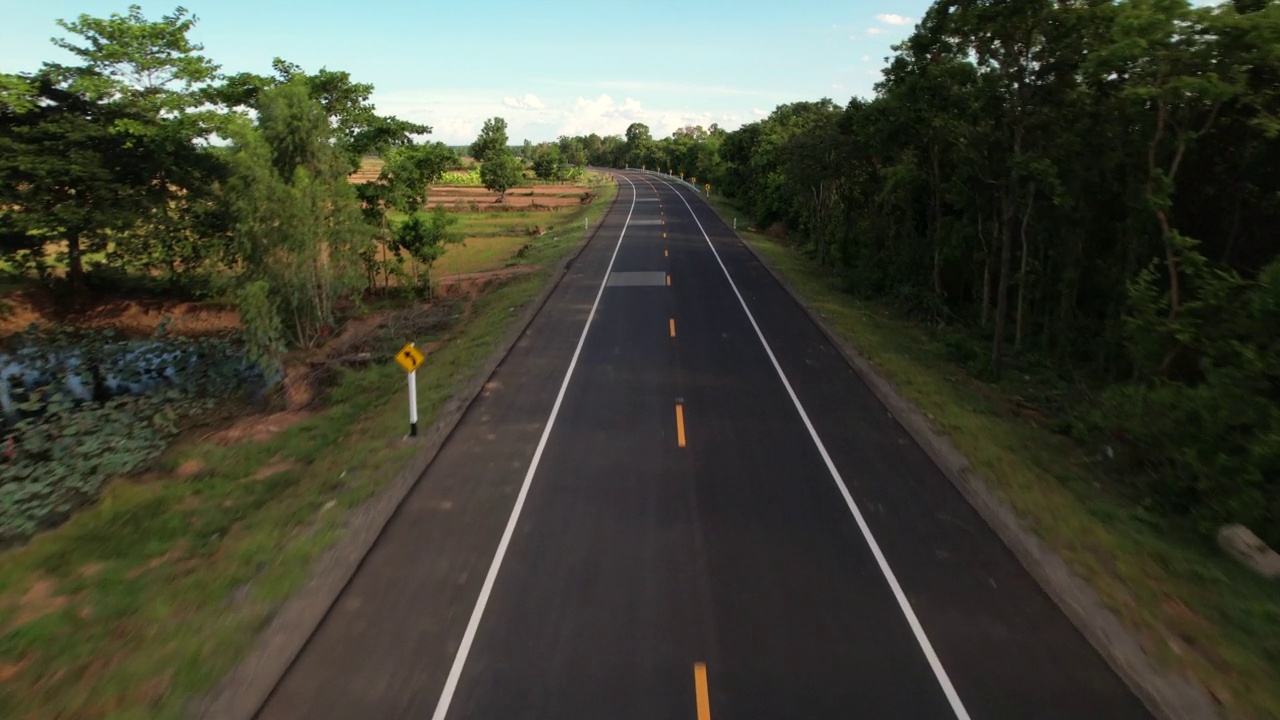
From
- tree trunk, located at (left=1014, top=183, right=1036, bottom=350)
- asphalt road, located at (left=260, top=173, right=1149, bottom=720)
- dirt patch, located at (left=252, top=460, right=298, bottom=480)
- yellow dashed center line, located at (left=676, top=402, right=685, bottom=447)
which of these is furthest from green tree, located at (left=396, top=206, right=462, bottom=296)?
tree trunk, located at (left=1014, top=183, right=1036, bottom=350)

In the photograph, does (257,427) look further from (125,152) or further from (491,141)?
(491,141)

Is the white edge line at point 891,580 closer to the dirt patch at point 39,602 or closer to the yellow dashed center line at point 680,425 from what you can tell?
the yellow dashed center line at point 680,425

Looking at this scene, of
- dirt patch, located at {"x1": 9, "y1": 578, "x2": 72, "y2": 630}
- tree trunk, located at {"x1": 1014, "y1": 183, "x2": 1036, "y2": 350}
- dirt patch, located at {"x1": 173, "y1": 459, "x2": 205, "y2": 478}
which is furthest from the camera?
tree trunk, located at {"x1": 1014, "y1": 183, "x2": 1036, "y2": 350}

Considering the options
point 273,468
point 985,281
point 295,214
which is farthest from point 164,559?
point 985,281

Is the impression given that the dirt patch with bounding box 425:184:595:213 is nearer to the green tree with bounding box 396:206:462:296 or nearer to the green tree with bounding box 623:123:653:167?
the green tree with bounding box 396:206:462:296

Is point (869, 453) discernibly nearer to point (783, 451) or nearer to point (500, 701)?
point (783, 451)

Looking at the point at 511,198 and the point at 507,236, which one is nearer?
the point at 507,236

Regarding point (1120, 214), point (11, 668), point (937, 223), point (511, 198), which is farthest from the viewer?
point (511, 198)
